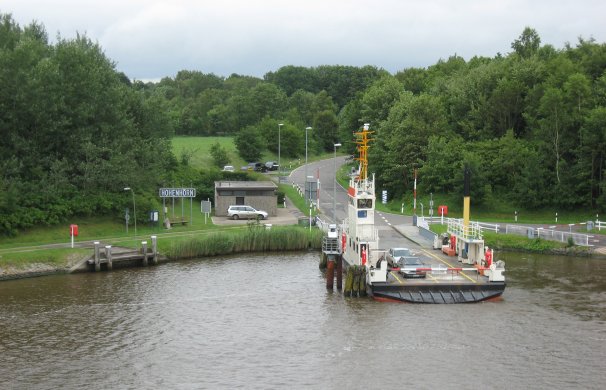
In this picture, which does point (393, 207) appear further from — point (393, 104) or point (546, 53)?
point (546, 53)

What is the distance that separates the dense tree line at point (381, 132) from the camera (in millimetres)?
54969

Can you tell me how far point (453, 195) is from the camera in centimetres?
6875

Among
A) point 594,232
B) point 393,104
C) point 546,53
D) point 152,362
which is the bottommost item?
point 152,362

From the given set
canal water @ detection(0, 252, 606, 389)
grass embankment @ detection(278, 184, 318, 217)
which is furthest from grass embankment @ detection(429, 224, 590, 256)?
grass embankment @ detection(278, 184, 318, 217)

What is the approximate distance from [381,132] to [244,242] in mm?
33023

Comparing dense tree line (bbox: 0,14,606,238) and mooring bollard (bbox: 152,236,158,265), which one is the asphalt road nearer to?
dense tree line (bbox: 0,14,606,238)

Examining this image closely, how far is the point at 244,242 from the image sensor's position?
51719 mm

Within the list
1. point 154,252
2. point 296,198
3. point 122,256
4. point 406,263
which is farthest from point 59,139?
point 406,263

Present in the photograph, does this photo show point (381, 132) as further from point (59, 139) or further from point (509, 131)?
point (59, 139)

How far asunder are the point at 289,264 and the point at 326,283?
300 inches

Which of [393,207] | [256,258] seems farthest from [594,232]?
[256,258]

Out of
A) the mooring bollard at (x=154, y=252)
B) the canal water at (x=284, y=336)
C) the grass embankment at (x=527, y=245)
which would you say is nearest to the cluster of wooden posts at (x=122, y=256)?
the mooring bollard at (x=154, y=252)

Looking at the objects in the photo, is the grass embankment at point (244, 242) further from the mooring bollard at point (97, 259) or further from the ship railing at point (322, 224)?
the mooring bollard at point (97, 259)

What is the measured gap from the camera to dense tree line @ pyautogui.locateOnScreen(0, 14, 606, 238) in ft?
180
